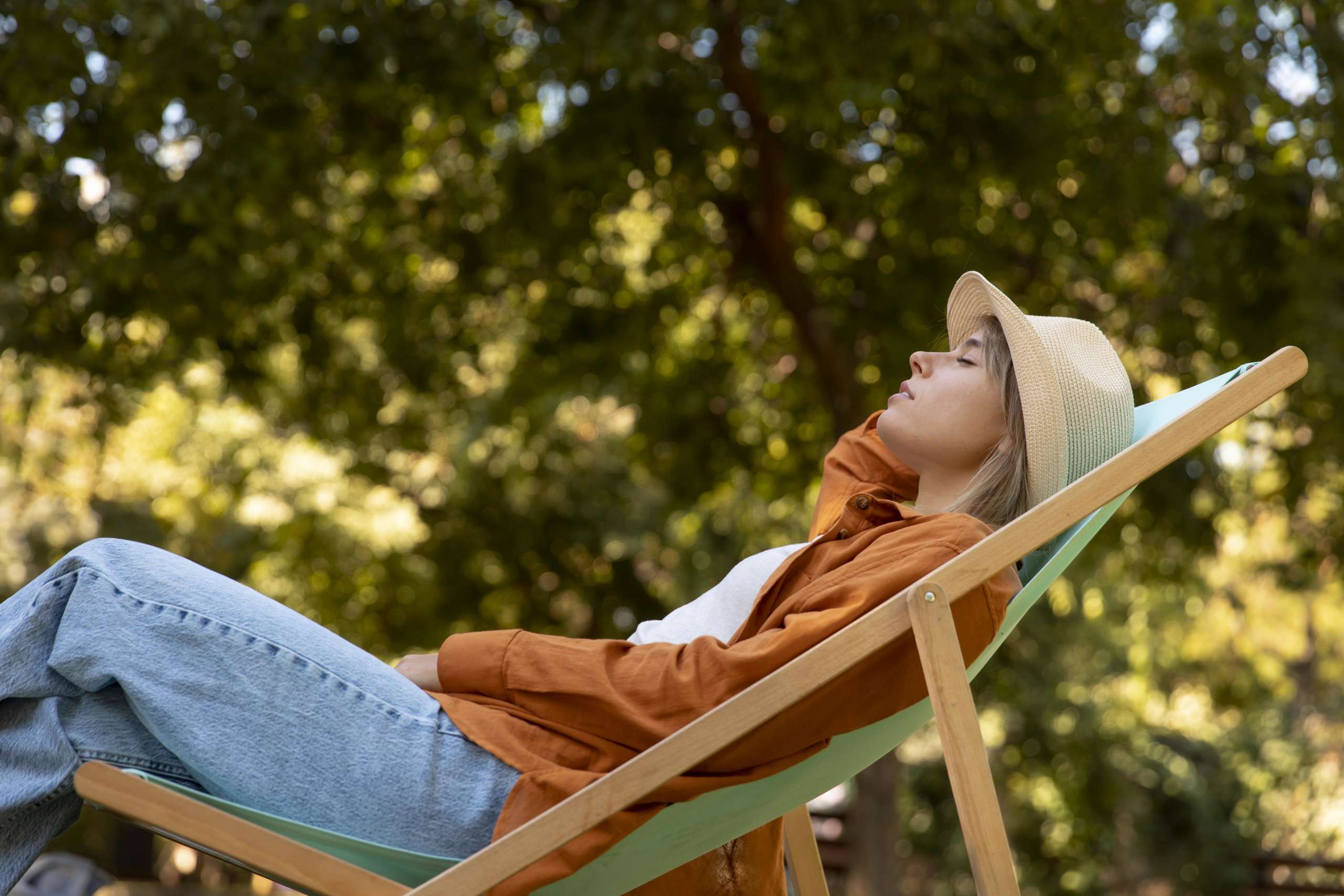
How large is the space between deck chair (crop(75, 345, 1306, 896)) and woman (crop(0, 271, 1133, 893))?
0.07m

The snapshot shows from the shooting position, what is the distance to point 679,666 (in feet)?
6.25

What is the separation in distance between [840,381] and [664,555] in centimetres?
319

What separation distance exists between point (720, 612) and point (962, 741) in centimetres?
78

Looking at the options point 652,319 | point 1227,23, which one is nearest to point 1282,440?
point 1227,23

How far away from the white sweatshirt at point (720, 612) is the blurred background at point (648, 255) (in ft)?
9.12

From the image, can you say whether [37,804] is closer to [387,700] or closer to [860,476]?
[387,700]

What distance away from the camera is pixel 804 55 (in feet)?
17.0

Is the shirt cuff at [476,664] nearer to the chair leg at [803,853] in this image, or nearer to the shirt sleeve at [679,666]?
the shirt sleeve at [679,666]

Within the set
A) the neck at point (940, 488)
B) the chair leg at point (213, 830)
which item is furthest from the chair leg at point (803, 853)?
the chair leg at point (213, 830)

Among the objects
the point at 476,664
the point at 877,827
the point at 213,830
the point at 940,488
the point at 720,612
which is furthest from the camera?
the point at 877,827

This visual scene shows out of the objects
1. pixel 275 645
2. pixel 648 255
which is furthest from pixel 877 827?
pixel 275 645

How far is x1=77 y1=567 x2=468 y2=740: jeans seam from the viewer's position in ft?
6.04

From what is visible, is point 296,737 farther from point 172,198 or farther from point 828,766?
point 172,198

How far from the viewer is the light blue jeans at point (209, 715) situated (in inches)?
70.3
